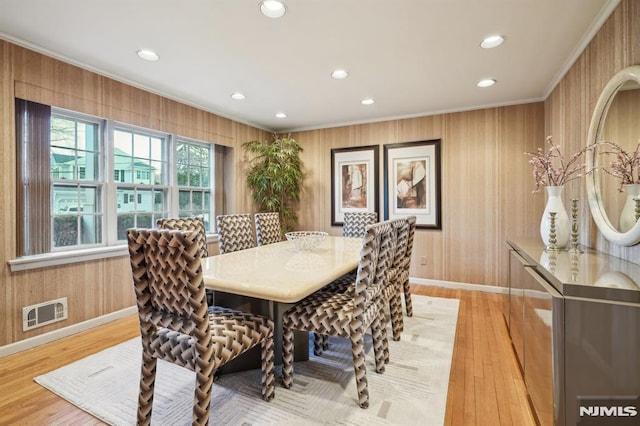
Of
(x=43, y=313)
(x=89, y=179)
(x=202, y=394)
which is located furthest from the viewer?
(x=89, y=179)

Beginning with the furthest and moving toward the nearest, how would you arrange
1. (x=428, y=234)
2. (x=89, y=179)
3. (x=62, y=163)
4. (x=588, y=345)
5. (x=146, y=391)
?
(x=428, y=234)
(x=89, y=179)
(x=62, y=163)
(x=146, y=391)
(x=588, y=345)

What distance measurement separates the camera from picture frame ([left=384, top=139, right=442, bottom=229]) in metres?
4.38

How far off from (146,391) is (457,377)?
6.31 feet

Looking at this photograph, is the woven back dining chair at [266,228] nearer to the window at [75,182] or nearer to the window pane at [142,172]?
the window pane at [142,172]

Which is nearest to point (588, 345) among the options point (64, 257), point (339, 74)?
point (339, 74)

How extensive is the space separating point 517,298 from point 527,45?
6.80 ft

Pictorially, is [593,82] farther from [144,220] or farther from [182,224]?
[144,220]

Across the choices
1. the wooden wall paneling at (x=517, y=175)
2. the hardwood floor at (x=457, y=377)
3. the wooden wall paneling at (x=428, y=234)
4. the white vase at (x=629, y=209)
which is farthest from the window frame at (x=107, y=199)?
the wooden wall paneling at (x=517, y=175)

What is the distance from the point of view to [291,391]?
1.90 meters

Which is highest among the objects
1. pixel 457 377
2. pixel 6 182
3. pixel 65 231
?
pixel 6 182

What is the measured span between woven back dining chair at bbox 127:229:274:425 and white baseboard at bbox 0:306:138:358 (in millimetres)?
1791

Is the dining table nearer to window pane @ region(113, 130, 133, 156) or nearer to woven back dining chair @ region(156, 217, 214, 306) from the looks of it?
woven back dining chair @ region(156, 217, 214, 306)

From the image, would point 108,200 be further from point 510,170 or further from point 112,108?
point 510,170

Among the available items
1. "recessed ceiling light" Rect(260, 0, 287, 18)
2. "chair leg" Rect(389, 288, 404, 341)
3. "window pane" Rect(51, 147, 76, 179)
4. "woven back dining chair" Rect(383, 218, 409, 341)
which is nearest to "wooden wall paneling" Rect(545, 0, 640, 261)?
"woven back dining chair" Rect(383, 218, 409, 341)
